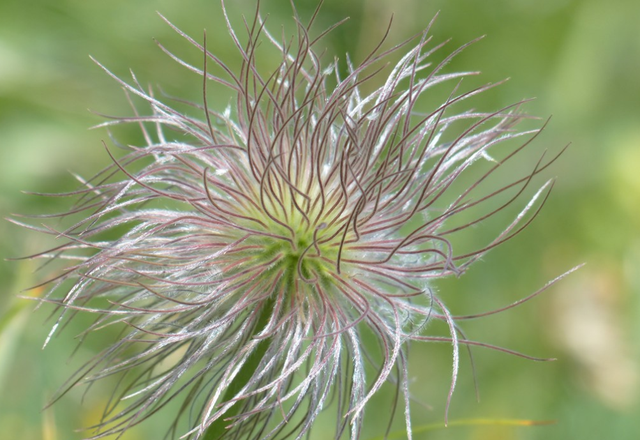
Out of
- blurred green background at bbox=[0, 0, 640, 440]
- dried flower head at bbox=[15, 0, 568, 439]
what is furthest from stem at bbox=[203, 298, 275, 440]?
blurred green background at bbox=[0, 0, 640, 440]

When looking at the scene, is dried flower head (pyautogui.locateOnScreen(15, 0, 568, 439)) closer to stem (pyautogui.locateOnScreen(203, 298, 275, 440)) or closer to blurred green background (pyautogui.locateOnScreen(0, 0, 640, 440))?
stem (pyautogui.locateOnScreen(203, 298, 275, 440))

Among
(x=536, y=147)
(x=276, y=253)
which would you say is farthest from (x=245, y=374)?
(x=536, y=147)

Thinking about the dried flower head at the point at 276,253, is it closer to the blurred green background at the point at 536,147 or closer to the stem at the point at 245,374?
the stem at the point at 245,374

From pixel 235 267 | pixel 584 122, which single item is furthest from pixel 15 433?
pixel 584 122

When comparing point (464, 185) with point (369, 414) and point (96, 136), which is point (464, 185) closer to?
point (369, 414)

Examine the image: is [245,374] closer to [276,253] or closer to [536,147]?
[276,253]

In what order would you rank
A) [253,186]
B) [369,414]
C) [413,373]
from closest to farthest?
1. [253,186]
2. [369,414]
3. [413,373]
